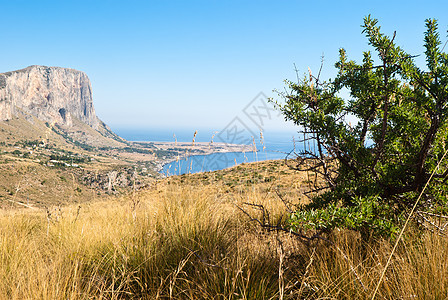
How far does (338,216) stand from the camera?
5.27 feet

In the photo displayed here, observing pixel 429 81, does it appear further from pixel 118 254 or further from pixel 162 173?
pixel 162 173

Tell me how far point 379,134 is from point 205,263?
1.65m

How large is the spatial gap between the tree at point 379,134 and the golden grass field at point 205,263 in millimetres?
240

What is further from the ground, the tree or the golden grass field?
the tree

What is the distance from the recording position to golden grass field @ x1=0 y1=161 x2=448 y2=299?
1.46 metres

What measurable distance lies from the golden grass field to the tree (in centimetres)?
24

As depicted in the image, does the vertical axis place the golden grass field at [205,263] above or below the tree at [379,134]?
below

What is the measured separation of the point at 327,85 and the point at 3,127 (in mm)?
131960

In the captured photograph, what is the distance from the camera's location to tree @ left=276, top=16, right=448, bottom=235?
1.58 metres

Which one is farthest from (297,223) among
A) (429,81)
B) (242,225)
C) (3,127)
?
(3,127)

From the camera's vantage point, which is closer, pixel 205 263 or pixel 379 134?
pixel 205 263

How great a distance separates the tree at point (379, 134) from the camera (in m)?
1.58

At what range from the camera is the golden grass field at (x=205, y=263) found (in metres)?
1.46

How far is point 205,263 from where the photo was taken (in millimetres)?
1564
